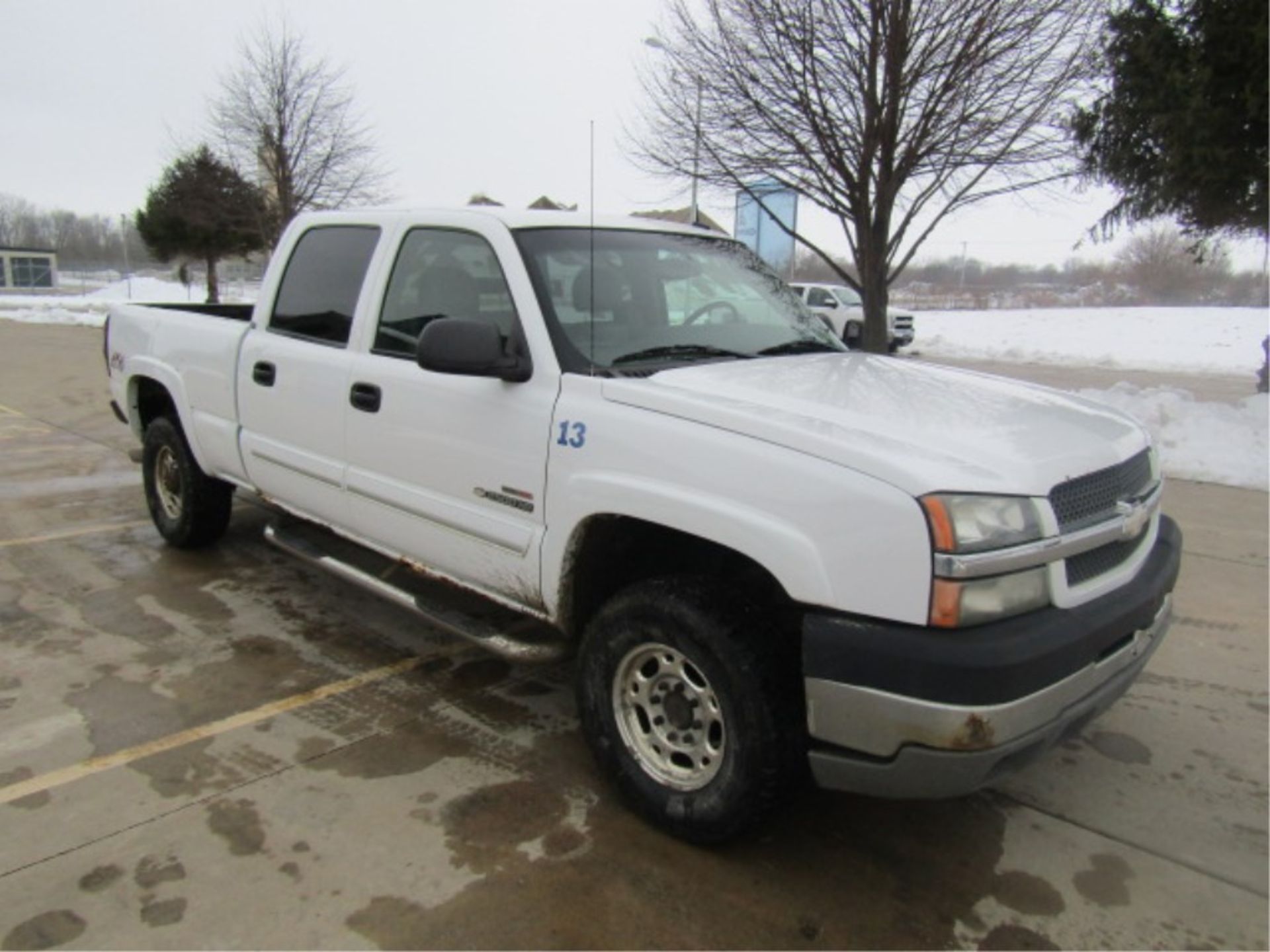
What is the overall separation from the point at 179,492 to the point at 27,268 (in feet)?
187

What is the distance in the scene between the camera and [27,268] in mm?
51188

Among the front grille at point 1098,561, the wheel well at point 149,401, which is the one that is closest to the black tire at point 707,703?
the front grille at point 1098,561

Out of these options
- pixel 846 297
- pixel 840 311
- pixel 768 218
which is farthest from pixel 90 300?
pixel 768 218

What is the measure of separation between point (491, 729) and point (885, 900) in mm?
1562

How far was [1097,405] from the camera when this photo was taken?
3322mm

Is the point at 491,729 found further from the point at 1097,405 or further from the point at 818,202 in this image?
the point at 818,202

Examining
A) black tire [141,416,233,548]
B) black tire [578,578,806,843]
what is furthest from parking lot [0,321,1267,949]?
black tire [141,416,233,548]

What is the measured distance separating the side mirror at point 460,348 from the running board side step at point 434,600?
0.96m

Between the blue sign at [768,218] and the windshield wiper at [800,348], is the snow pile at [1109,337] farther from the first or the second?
the windshield wiper at [800,348]

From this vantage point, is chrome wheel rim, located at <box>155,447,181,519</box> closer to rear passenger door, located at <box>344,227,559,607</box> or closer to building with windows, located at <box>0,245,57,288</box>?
rear passenger door, located at <box>344,227,559,607</box>

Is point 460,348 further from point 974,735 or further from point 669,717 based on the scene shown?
point 974,735

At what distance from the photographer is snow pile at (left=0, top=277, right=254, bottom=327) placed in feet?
93.5

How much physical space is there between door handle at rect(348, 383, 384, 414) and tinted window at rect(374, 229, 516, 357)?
0.54 feet

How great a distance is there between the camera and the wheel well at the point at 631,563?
2754 mm
